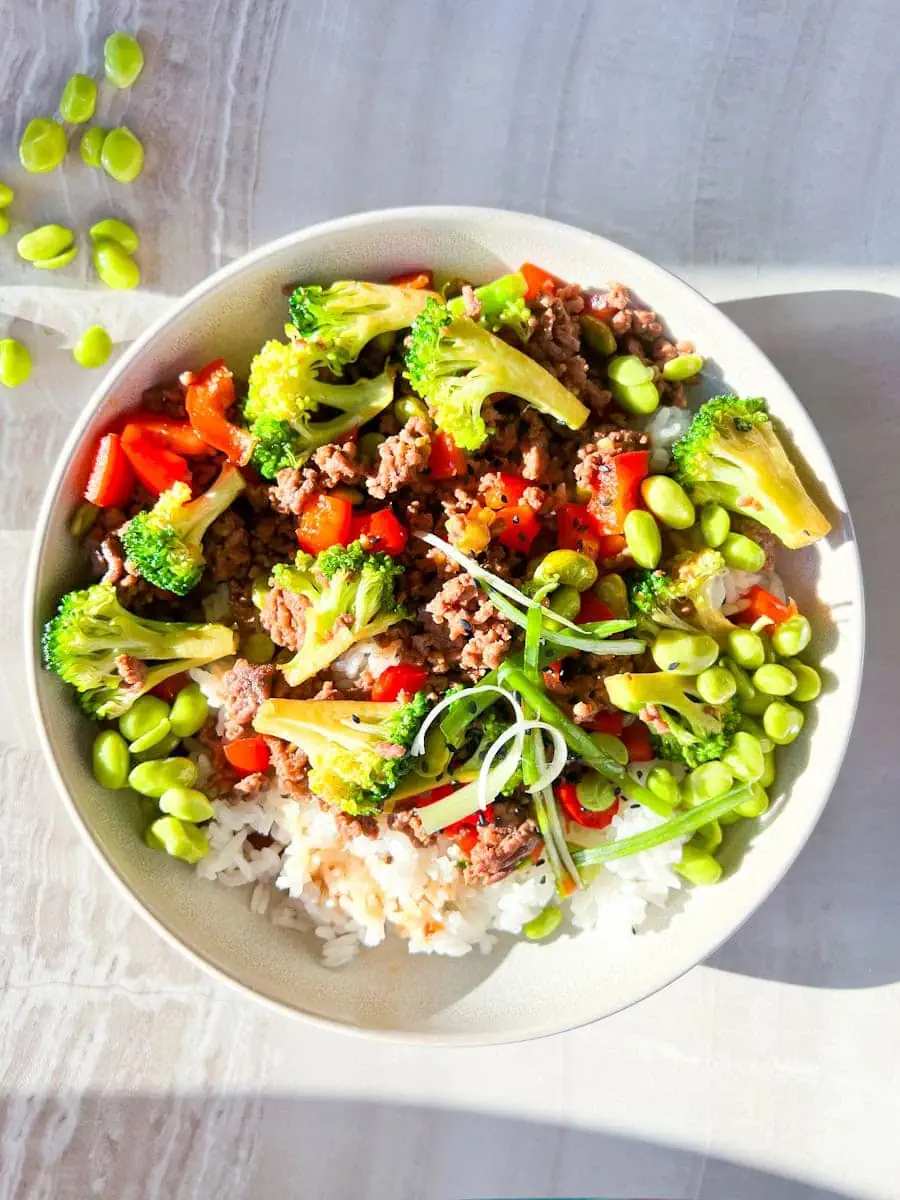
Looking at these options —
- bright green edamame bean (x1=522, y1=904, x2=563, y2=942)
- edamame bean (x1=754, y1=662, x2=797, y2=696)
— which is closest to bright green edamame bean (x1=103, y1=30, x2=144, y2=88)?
edamame bean (x1=754, y1=662, x2=797, y2=696)

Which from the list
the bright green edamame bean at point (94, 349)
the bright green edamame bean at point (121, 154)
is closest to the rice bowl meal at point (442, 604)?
the bright green edamame bean at point (94, 349)

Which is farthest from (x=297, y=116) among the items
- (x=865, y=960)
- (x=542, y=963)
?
(x=865, y=960)

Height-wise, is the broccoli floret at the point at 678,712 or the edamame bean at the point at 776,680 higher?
the edamame bean at the point at 776,680

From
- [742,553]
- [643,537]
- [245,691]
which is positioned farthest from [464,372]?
[245,691]

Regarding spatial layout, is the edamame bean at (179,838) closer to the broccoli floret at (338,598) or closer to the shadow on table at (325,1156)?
the broccoli floret at (338,598)

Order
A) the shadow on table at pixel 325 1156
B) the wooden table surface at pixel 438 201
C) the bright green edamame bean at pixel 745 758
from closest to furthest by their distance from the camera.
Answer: the bright green edamame bean at pixel 745 758, the wooden table surface at pixel 438 201, the shadow on table at pixel 325 1156

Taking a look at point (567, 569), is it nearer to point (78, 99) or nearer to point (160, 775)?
point (160, 775)

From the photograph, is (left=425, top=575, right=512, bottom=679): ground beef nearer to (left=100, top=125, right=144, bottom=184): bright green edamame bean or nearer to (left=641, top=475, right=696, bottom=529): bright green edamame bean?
(left=641, top=475, right=696, bottom=529): bright green edamame bean
